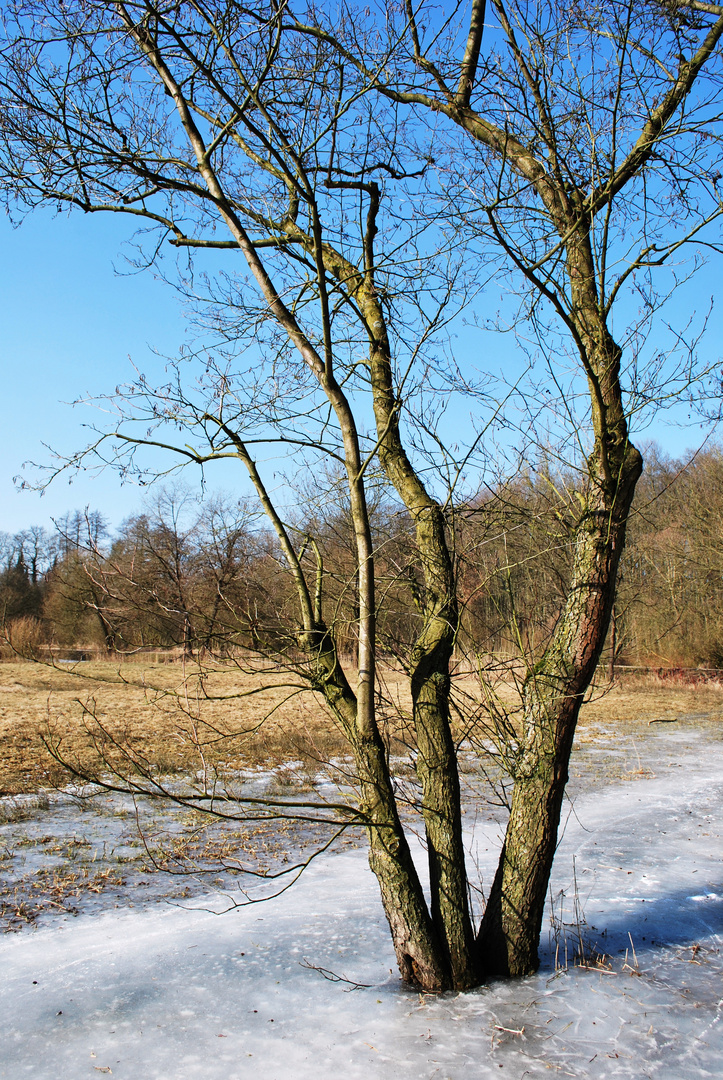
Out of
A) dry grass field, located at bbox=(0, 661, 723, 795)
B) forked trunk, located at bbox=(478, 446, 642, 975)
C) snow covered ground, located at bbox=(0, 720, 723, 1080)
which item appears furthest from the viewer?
dry grass field, located at bbox=(0, 661, 723, 795)

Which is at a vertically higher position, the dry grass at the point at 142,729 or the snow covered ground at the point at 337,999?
the dry grass at the point at 142,729

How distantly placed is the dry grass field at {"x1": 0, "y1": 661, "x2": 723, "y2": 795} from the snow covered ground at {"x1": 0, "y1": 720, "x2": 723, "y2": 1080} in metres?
1.21

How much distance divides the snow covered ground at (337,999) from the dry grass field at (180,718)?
1209 millimetres

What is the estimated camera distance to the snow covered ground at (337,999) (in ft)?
10.7

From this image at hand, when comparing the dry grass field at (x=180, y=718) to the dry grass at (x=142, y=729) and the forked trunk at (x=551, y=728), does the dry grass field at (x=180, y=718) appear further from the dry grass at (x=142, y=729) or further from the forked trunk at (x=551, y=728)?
the forked trunk at (x=551, y=728)

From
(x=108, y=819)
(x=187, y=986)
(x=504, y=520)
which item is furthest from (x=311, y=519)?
(x=108, y=819)

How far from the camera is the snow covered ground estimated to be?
3.27 meters

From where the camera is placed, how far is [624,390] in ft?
12.9

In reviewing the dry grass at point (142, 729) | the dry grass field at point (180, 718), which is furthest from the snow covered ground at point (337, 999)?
the dry grass at point (142, 729)

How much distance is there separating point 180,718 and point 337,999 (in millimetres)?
7476

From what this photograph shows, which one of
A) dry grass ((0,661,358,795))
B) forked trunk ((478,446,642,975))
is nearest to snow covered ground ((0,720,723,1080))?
forked trunk ((478,446,642,975))

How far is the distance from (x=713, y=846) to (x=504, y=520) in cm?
468

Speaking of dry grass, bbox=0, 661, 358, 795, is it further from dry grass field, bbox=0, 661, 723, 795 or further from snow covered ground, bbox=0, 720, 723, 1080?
snow covered ground, bbox=0, 720, 723, 1080

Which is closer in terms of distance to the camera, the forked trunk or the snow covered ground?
the snow covered ground
